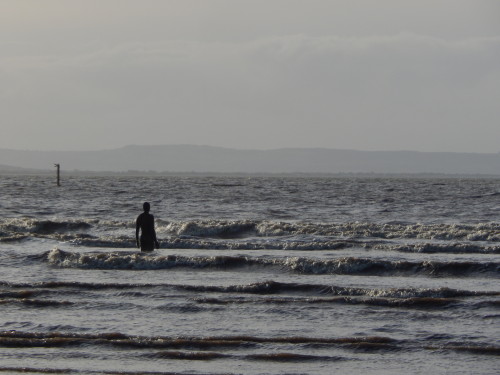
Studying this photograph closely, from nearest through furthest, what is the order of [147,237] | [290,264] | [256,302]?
[256,302] < [290,264] < [147,237]

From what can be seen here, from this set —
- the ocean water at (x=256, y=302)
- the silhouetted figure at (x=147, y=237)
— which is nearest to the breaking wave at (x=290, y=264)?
the ocean water at (x=256, y=302)

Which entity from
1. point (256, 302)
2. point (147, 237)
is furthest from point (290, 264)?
point (256, 302)

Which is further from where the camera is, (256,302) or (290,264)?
(290,264)

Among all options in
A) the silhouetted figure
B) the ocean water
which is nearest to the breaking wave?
the ocean water

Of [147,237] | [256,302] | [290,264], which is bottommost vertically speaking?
[256,302]

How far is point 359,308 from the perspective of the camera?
728 inches

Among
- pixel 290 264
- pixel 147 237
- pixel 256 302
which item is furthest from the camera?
pixel 147 237

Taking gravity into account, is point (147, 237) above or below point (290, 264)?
above

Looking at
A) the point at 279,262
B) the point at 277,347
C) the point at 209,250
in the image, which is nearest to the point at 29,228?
the point at 209,250

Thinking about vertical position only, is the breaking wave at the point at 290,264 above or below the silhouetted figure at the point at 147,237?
below

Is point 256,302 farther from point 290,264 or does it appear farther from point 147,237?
point 147,237

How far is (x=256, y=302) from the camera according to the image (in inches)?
754

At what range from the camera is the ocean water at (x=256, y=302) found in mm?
14344

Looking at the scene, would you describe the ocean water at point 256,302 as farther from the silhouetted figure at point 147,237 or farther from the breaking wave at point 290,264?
the silhouetted figure at point 147,237
